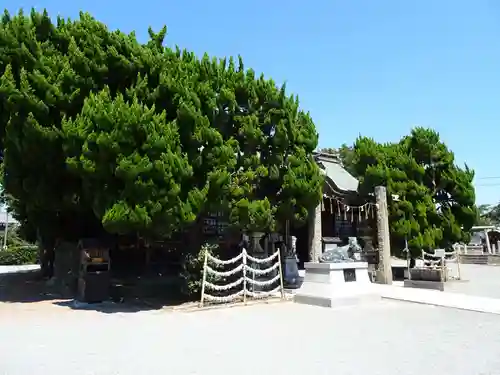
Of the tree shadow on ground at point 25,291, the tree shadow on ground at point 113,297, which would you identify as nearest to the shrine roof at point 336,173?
the tree shadow on ground at point 113,297

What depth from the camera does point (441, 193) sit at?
62.0 ft

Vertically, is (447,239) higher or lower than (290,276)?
higher

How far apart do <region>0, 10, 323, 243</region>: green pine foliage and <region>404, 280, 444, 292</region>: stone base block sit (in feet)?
15.5

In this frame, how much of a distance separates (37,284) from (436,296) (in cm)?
1426

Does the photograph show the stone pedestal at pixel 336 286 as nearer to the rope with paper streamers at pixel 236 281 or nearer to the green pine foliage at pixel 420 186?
the rope with paper streamers at pixel 236 281

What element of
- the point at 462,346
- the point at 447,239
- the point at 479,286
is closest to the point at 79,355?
the point at 462,346

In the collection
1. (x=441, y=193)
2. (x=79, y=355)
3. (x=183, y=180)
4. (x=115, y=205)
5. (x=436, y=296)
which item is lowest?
(x=79, y=355)

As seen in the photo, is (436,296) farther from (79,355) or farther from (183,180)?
(79,355)

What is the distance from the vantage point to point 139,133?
1025cm

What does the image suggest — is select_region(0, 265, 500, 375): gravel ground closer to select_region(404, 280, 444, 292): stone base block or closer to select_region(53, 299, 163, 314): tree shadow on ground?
select_region(53, 299, 163, 314): tree shadow on ground

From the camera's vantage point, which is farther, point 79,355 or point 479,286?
point 479,286

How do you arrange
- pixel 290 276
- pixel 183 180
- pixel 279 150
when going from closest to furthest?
pixel 183 180, pixel 279 150, pixel 290 276

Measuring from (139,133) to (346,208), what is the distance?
33.1 feet

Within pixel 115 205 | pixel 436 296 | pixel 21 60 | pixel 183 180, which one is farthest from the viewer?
pixel 436 296
